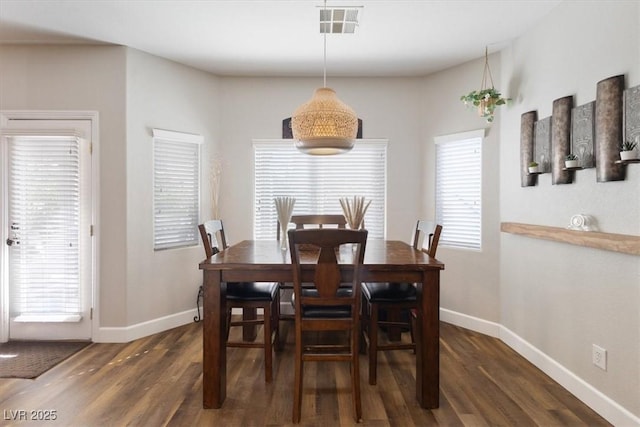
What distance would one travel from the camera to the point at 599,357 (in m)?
2.31

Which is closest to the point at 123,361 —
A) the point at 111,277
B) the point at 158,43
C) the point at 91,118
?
the point at 111,277

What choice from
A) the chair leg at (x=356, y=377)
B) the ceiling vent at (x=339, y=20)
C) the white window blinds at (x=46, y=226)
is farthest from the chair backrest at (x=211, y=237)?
the ceiling vent at (x=339, y=20)

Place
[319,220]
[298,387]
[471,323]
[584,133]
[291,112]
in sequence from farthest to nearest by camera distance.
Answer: [291,112] → [471,323] → [319,220] → [584,133] → [298,387]

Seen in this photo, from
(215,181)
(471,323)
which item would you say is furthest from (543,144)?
(215,181)

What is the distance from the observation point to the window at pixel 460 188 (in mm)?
3842

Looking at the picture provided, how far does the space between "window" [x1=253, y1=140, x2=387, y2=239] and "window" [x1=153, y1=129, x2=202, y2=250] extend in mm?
710

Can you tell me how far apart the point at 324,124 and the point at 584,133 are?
1692 millimetres

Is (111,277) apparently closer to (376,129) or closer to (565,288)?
(376,129)

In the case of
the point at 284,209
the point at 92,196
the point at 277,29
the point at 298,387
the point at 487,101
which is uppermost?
the point at 277,29

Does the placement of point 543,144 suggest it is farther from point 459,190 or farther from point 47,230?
point 47,230

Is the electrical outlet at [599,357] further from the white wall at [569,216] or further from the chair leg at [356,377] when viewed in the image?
the chair leg at [356,377]

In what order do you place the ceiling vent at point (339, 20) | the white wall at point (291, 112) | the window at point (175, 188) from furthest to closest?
the white wall at point (291, 112), the window at point (175, 188), the ceiling vent at point (339, 20)

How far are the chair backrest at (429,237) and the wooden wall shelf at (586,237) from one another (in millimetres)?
790

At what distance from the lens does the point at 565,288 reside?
2650mm
